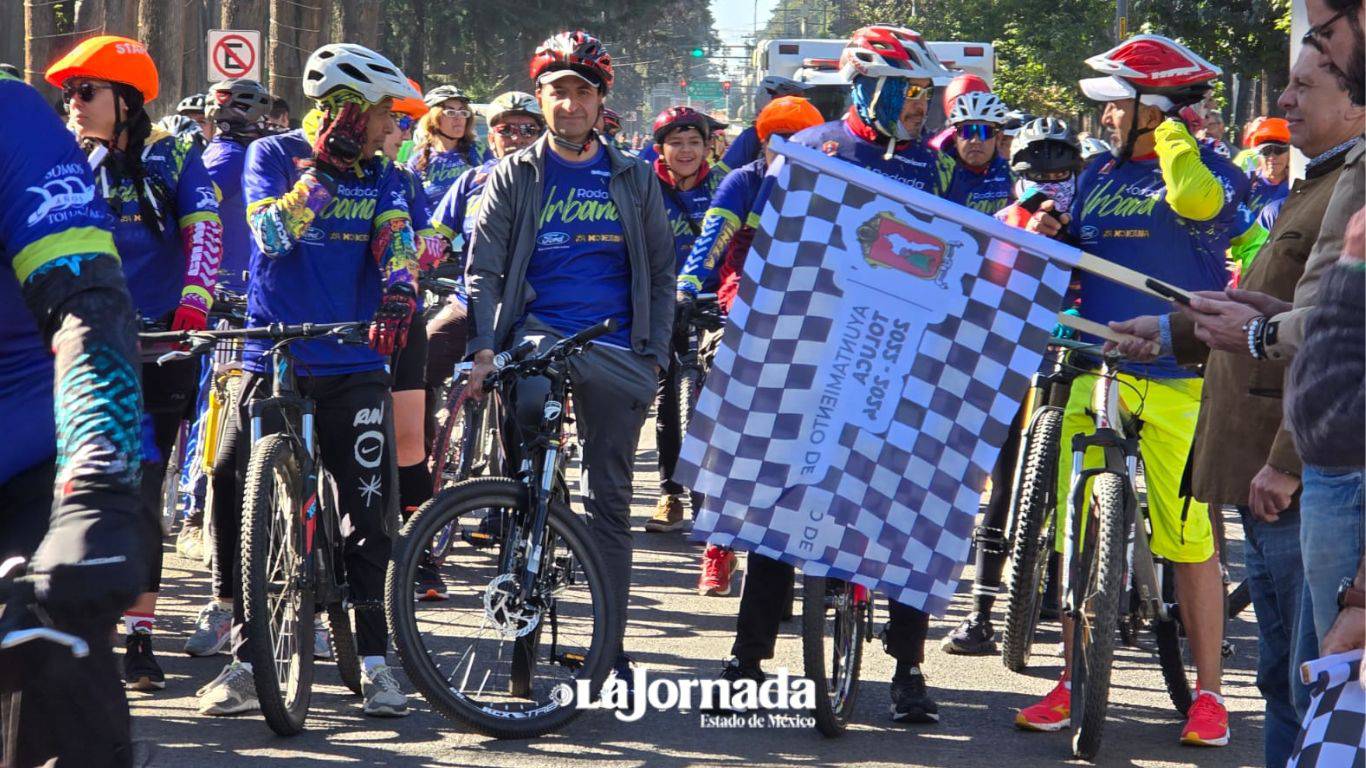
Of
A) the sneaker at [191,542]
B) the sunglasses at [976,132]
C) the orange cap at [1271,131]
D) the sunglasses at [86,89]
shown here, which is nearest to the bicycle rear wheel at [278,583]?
the sunglasses at [86,89]

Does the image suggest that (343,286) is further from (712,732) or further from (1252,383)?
(1252,383)

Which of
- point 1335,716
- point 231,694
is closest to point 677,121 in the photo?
point 231,694

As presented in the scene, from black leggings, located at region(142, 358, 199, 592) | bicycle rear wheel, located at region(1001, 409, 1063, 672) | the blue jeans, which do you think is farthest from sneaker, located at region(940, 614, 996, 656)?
black leggings, located at region(142, 358, 199, 592)

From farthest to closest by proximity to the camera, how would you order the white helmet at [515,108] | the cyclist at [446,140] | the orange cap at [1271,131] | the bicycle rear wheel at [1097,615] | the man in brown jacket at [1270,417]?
the orange cap at [1271,131] < the cyclist at [446,140] < the white helmet at [515,108] < the bicycle rear wheel at [1097,615] < the man in brown jacket at [1270,417]

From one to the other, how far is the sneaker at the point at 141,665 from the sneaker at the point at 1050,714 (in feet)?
10.4

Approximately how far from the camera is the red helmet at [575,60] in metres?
6.62

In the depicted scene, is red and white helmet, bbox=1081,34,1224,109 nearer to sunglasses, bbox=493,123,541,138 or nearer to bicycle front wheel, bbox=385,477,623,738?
bicycle front wheel, bbox=385,477,623,738

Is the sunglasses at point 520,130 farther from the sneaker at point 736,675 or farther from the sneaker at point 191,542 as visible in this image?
the sneaker at point 736,675

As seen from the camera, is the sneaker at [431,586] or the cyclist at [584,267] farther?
the sneaker at [431,586]

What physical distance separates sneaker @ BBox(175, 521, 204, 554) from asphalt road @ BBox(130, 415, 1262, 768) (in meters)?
1.79

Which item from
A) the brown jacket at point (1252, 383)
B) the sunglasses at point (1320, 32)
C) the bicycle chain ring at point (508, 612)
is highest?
the sunglasses at point (1320, 32)

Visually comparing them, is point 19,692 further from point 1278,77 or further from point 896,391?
point 1278,77

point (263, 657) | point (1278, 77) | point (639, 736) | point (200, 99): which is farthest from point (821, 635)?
point (1278, 77)

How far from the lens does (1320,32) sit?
4.18 meters
